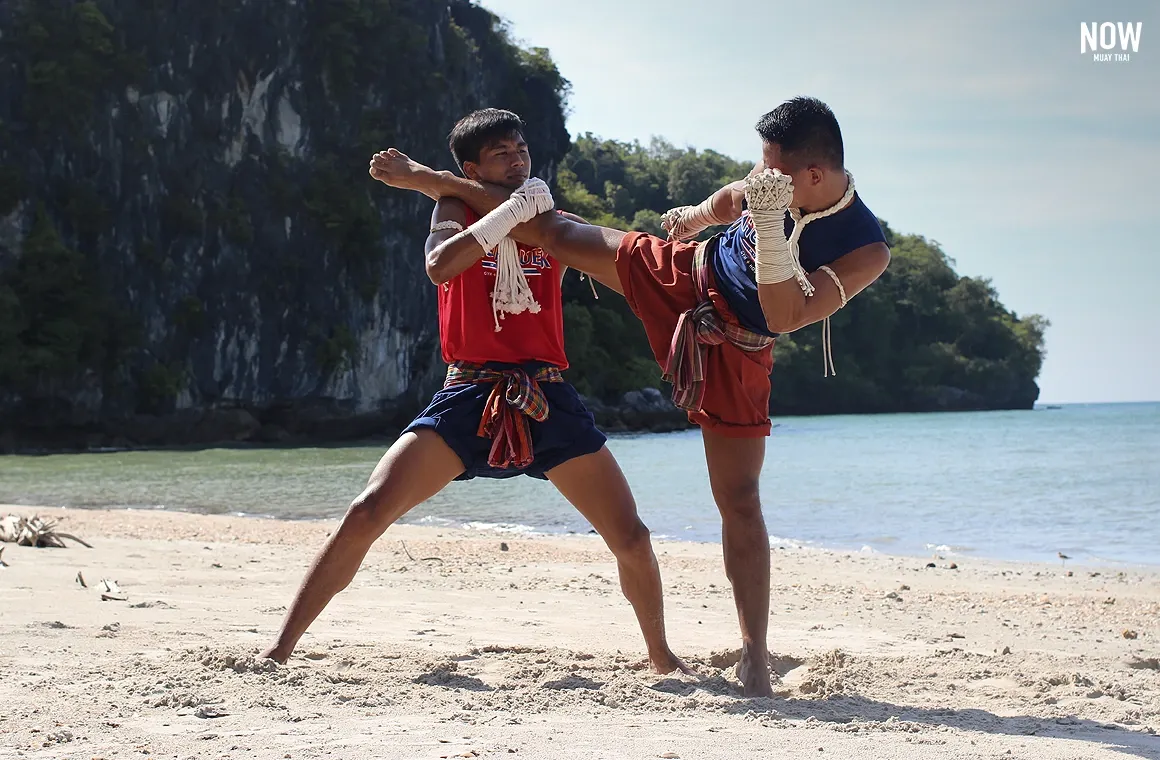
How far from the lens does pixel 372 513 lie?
3756mm

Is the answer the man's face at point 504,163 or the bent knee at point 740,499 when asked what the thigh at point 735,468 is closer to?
the bent knee at point 740,499

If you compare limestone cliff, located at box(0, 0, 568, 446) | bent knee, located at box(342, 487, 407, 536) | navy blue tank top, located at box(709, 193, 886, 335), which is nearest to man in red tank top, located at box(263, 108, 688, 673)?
bent knee, located at box(342, 487, 407, 536)

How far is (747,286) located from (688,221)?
0.77 meters

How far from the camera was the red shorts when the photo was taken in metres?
3.67

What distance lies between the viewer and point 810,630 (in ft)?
18.5

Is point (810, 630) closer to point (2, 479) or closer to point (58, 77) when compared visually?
Result: point (2, 479)

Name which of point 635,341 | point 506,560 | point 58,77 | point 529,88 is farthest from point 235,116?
point 506,560

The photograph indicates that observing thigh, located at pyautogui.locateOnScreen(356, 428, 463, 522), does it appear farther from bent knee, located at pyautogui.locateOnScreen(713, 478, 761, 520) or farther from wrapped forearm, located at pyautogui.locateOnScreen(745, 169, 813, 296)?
wrapped forearm, located at pyautogui.locateOnScreen(745, 169, 813, 296)

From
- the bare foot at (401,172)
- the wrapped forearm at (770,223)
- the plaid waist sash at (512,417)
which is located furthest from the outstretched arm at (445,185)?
the wrapped forearm at (770,223)

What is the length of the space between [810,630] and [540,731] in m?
2.82

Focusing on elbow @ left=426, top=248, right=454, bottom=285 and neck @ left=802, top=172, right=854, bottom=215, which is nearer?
neck @ left=802, top=172, right=854, bottom=215

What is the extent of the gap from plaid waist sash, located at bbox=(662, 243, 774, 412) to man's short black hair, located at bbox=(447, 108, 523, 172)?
40.8 inches

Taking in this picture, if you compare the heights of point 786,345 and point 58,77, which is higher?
point 58,77

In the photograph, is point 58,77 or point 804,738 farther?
point 58,77
